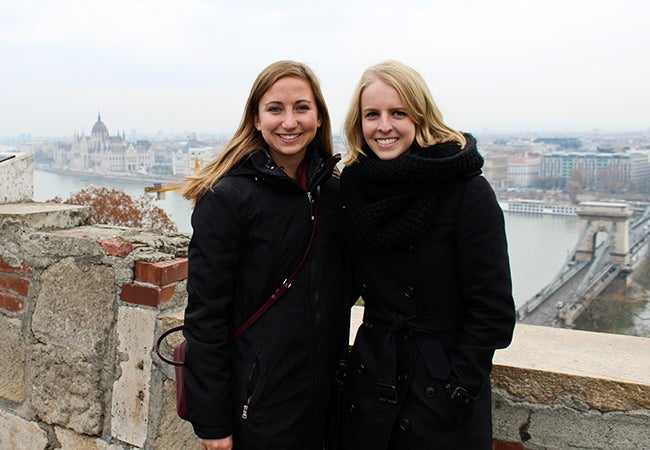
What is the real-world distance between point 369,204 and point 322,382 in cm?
39

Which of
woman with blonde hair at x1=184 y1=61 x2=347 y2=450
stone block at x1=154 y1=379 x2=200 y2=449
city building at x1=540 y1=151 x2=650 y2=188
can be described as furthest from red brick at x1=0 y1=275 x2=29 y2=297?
city building at x1=540 y1=151 x2=650 y2=188

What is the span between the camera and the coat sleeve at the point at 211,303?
1.12 metres

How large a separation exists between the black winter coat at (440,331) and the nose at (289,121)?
0.99 feet

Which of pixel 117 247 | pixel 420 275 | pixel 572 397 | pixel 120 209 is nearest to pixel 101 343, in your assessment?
pixel 117 247

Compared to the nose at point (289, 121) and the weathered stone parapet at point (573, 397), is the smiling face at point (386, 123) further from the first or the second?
the weathered stone parapet at point (573, 397)

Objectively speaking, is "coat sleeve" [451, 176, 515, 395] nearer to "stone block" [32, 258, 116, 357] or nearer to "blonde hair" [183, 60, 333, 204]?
"blonde hair" [183, 60, 333, 204]

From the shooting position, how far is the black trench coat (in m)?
1.04

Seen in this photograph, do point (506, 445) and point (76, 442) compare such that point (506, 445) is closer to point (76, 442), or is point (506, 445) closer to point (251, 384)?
point (251, 384)

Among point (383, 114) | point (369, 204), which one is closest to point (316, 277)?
point (369, 204)

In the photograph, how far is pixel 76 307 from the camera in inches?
65.1

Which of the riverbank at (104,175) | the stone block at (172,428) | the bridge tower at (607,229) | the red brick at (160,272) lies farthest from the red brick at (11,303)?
the bridge tower at (607,229)

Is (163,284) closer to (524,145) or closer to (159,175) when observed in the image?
(159,175)

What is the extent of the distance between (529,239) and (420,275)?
108 feet

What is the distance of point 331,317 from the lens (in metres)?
1.19
